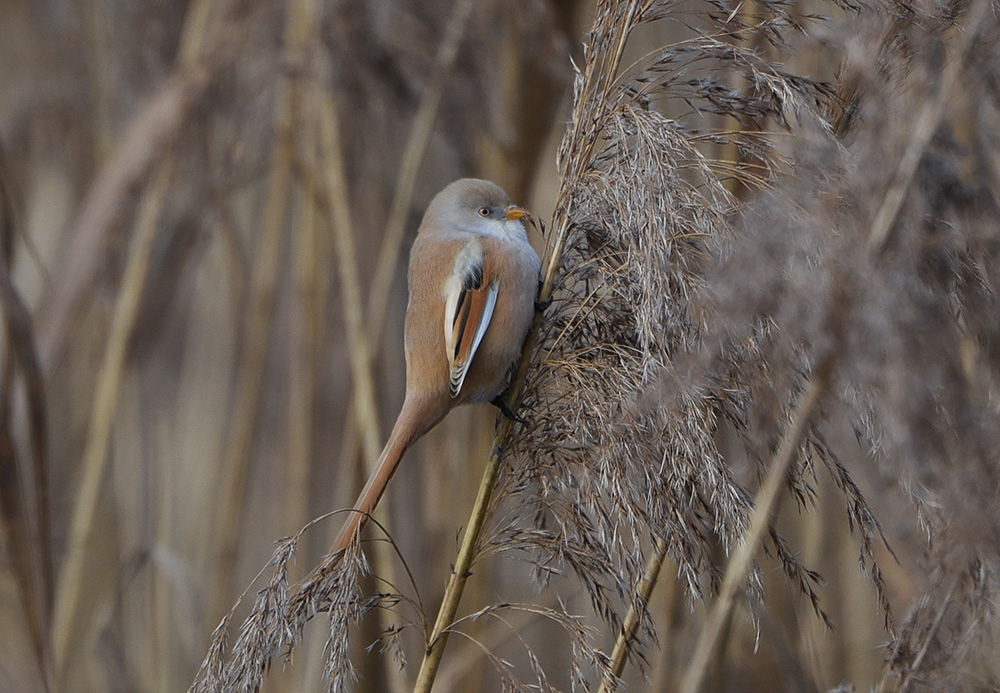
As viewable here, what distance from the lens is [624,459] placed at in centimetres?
134

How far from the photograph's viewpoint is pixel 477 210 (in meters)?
2.17

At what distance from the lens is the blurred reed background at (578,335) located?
1.04 metres

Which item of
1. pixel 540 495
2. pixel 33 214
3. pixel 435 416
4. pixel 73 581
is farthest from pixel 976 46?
pixel 33 214

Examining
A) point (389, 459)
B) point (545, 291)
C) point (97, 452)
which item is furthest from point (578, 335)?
point (97, 452)

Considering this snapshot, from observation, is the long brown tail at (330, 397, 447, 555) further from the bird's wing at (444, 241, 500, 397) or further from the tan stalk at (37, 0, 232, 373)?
the tan stalk at (37, 0, 232, 373)

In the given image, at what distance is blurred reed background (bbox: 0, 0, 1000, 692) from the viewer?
3.42 ft

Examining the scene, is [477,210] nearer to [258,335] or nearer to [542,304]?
[542,304]

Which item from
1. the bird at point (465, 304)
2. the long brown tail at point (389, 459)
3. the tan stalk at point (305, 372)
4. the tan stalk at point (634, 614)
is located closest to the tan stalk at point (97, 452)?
the tan stalk at point (305, 372)

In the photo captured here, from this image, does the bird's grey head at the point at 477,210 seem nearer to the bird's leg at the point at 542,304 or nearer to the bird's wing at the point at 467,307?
the bird's wing at the point at 467,307

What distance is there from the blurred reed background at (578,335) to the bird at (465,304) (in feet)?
0.80

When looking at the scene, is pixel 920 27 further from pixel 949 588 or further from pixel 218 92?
pixel 218 92

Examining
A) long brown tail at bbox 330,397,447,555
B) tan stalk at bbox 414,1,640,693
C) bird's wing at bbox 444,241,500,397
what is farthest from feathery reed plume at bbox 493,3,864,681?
bird's wing at bbox 444,241,500,397

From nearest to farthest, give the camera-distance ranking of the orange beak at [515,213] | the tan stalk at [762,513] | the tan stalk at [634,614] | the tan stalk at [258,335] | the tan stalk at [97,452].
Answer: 1. the tan stalk at [762,513]
2. the tan stalk at [634,614]
3. the orange beak at [515,213]
4. the tan stalk at [97,452]
5. the tan stalk at [258,335]

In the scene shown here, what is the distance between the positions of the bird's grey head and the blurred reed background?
0.24 m
